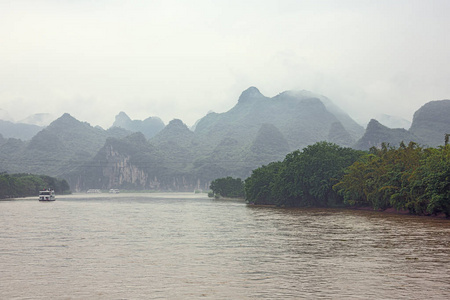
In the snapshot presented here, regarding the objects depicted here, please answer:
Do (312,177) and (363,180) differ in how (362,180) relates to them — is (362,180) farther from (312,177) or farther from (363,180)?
(312,177)

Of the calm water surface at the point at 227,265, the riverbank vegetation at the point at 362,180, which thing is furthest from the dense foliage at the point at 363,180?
the calm water surface at the point at 227,265

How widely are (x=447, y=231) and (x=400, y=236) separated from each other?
8380 mm

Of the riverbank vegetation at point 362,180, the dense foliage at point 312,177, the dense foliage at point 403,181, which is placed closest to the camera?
the dense foliage at point 403,181

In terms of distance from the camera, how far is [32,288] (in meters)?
25.3

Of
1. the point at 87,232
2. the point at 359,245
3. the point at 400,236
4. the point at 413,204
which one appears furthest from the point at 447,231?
the point at 87,232

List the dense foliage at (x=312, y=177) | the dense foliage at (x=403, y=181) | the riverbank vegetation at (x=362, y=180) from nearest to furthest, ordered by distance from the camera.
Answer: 1. the dense foliage at (x=403, y=181)
2. the riverbank vegetation at (x=362, y=180)
3. the dense foliage at (x=312, y=177)

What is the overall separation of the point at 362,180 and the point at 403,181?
617 inches

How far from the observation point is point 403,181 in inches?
3487

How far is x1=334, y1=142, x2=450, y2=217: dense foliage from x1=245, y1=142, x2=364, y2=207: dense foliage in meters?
4.53

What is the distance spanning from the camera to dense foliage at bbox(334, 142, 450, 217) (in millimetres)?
76000

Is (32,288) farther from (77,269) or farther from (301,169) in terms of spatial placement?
(301,169)

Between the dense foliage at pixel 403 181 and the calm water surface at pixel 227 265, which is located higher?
the dense foliage at pixel 403 181

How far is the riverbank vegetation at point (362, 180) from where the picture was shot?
79438mm

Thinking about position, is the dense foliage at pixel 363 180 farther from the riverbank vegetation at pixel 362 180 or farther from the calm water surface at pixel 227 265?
the calm water surface at pixel 227 265
